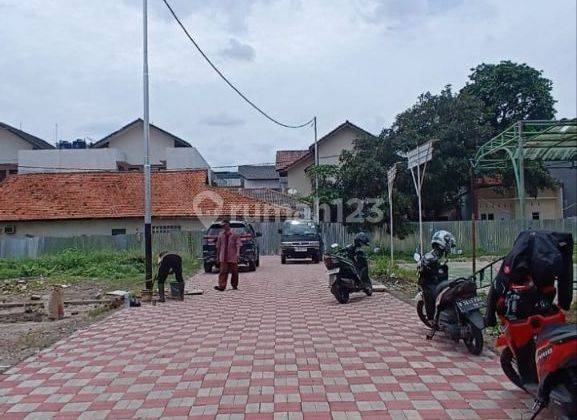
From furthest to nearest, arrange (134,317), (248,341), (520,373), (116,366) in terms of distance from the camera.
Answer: (134,317) < (248,341) < (116,366) < (520,373)

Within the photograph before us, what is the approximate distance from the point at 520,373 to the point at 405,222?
837 inches

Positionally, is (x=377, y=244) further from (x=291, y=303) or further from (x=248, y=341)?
(x=248, y=341)

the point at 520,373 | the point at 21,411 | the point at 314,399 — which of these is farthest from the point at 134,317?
the point at 520,373

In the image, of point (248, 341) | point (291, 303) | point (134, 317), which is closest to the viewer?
point (248, 341)

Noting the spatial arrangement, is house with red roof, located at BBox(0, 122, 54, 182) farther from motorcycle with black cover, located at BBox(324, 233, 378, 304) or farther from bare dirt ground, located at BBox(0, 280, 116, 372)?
motorcycle with black cover, located at BBox(324, 233, 378, 304)

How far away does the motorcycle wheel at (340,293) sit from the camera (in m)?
10.3

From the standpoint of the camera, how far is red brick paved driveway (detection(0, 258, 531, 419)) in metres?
4.59

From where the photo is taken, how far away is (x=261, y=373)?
5570 mm

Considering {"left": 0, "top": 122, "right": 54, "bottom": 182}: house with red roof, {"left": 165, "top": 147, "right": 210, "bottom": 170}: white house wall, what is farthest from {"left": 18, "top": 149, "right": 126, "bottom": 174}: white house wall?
{"left": 165, "top": 147, "right": 210, "bottom": 170}: white house wall

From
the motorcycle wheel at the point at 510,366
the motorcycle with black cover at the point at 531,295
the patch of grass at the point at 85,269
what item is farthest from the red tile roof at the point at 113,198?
the motorcycle with black cover at the point at 531,295

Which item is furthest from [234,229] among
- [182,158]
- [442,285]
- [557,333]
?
[182,158]

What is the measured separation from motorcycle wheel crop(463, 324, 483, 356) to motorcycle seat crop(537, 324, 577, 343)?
6.43 ft

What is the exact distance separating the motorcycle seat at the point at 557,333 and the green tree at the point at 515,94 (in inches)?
1272

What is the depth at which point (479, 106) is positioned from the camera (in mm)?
27562
